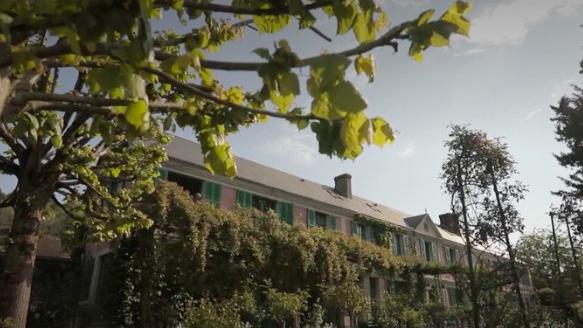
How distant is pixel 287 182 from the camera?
78.4 feet

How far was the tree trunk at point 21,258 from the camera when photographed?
6.84 meters

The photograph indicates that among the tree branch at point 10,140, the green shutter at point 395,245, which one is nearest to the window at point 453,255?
the green shutter at point 395,245

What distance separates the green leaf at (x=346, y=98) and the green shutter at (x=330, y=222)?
22.2m

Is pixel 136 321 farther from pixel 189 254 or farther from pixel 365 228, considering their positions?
pixel 365 228

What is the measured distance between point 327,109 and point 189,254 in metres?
13.1

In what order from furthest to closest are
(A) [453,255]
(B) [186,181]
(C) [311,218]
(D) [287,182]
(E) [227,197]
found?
1. (A) [453,255]
2. (D) [287,182]
3. (C) [311,218]
4. (E) [227,197]
5. (B) [186,181]

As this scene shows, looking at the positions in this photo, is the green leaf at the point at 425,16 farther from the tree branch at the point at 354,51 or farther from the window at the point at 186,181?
the window at the point at 186,181

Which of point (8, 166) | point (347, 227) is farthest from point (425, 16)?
point (347, 227)

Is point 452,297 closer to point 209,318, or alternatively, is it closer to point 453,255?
point 453,255

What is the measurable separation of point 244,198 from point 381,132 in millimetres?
17794

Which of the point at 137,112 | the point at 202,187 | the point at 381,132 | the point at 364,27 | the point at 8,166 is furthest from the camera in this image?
the point at 202,187

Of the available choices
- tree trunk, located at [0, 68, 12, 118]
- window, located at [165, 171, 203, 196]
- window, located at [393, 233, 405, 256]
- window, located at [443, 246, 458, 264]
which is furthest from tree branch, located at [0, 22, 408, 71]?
window, located at [443, 246, 458, 264]

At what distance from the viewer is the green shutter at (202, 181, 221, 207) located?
17969 millimetres

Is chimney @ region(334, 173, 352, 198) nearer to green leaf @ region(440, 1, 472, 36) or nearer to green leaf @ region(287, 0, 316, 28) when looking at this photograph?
green leaf @ region(287, 0, 316, 28)
